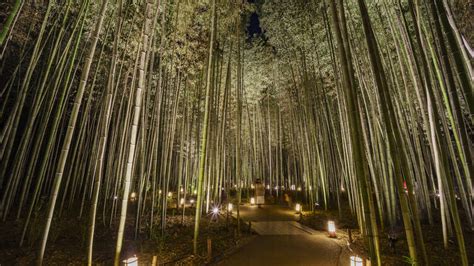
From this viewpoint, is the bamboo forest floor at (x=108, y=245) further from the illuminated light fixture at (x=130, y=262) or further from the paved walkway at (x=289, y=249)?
the illuminated light fixture at (x=130, y=262)

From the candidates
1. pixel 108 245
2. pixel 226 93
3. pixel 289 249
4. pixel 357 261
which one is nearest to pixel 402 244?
pixel 357 261

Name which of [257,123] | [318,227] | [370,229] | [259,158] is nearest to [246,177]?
[259,158]

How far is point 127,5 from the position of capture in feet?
12.2

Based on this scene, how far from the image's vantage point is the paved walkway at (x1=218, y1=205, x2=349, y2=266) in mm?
3488

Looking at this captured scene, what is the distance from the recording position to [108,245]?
3.97 meters

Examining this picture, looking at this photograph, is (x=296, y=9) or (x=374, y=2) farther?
(x=296, y=9)

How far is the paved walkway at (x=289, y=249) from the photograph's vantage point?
3488mm

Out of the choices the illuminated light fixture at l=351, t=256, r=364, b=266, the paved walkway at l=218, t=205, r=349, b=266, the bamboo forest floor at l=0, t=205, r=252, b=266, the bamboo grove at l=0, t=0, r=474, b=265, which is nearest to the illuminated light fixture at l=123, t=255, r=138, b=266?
the bamboo grove at l=0, t=0, r=474, b=265

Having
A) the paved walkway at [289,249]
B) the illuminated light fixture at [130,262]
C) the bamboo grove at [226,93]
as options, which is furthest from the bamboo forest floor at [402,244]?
the illuminated light fixture at [130,262]

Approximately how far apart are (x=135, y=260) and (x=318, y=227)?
181 inches

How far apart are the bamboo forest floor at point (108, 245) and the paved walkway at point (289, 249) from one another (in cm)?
30

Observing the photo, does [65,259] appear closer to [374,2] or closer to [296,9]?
[374,2]

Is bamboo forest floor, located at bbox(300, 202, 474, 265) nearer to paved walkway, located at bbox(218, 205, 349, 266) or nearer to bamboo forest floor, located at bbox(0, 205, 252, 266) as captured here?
paved walkway, located at bbox(218, 205, 349, 266)

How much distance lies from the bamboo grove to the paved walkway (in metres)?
0.78
